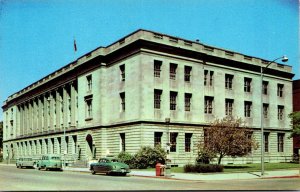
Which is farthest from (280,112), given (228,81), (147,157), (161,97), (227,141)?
(147,157)

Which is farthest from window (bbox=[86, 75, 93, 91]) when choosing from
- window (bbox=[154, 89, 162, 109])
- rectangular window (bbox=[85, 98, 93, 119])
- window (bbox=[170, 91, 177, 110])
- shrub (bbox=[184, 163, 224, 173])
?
shrub (bbox=[184, 163, 224, 173])

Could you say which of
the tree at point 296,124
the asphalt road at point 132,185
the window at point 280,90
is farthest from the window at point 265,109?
the asphalt road at point 132,185

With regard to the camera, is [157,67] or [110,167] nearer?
[110,167]

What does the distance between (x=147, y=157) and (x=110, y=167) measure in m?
8.32

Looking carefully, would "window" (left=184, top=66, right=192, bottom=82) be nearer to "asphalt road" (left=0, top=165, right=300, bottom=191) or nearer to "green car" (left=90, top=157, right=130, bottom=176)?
"green car" (left=90, top=157, right=130, bottom=176)

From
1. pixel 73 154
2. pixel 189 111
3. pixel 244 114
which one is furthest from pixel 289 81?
pixel 73 154

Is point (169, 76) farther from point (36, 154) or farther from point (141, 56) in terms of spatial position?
point (36, 154)

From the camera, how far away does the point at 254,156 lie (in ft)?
182

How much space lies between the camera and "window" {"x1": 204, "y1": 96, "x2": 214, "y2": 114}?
51062mm

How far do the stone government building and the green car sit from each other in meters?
6.60

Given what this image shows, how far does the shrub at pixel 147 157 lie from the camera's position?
136 feet

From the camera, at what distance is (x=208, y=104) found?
51.4 m

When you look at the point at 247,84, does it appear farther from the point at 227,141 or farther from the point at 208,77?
the point at 227,141

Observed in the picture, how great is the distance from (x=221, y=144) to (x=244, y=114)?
18181 mm
